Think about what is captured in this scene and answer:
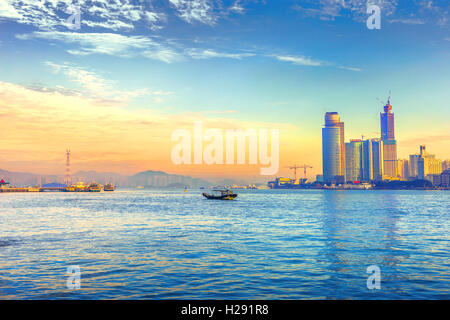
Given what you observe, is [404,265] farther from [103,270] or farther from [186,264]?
[103,270]

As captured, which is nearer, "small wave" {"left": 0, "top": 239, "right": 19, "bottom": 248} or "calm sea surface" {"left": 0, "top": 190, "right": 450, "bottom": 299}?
"calm sea surface" {"left": 0, "top": 190, "right": 450, "bottom": 299}

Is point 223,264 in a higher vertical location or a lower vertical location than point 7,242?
higher

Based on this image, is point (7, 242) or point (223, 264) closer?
point (223, 264)

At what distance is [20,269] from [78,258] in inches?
163

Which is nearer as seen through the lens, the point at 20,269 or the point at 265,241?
the point at 20,269

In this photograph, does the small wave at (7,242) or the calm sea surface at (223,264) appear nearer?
the calm sea surface at (223,264)
